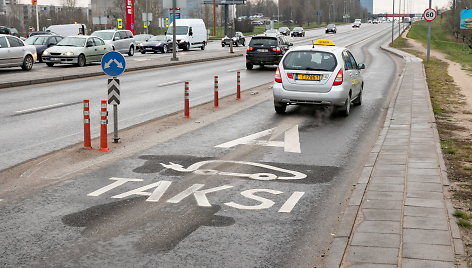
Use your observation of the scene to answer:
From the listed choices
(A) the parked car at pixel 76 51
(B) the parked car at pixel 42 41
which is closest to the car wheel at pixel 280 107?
(A) the parked car at pixel 76 51

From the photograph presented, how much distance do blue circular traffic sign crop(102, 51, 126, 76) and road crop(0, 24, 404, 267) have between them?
1545mm

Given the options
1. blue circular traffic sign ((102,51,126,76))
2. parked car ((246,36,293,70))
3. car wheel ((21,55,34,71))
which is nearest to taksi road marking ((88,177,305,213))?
blue circular traffic sign ((102,51,126,76))

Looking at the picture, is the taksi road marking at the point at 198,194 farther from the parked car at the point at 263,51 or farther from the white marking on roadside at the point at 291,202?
the parked car at the point at 263,51

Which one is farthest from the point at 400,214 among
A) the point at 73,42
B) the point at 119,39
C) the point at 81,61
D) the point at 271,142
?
the point at 119,39

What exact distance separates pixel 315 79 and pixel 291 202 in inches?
298

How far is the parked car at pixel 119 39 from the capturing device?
131 feet

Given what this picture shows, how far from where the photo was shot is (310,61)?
14.9 m

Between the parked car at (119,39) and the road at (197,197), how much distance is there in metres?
25.9

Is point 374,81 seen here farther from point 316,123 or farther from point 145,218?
point 145,218

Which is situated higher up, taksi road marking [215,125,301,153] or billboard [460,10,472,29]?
billboard [460,10,472,29]

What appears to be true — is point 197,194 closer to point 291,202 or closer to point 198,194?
point 198,194

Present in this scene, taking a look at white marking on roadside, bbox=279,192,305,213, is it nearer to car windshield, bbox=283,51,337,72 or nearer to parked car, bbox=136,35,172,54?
car windshield, bbox=283,51,337,72

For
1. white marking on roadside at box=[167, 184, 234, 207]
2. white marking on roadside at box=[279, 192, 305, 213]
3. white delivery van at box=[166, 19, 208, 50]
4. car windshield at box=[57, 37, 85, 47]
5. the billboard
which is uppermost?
the billboard

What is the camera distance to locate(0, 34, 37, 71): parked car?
2627 cm
